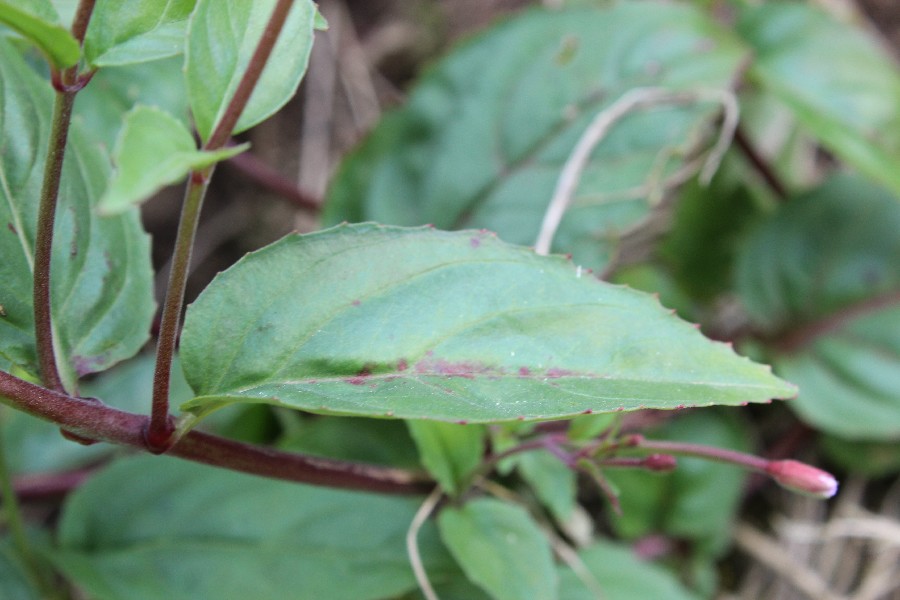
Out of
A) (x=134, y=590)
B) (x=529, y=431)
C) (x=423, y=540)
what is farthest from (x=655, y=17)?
(x=134, y=590)

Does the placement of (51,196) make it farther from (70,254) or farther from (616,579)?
(616,579)

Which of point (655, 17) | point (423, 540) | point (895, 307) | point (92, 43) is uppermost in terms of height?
point (92, 43)

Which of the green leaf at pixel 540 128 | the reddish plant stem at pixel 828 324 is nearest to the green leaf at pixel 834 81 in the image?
the green leaf at pixel 540 128

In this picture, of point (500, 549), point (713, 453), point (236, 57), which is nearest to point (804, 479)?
point (713, 453)

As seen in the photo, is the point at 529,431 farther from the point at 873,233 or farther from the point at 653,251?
the point at 873,233

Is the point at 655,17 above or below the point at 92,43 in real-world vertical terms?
below

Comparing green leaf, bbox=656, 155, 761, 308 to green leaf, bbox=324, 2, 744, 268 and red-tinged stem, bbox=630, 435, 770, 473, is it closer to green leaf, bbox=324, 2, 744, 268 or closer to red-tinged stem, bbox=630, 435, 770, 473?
green leaf, bbox=324, 2, 744, 268
